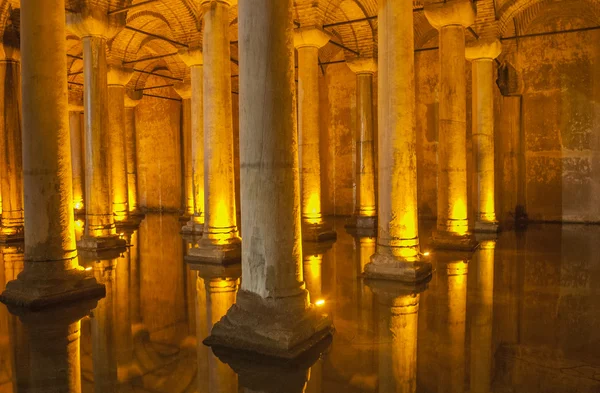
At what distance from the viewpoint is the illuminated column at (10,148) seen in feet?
41.5

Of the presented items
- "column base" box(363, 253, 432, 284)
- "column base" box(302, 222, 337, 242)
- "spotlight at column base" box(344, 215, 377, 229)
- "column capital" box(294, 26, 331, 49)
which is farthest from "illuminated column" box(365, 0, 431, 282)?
"spotlight at column base" box(344, 215, 377, 229)

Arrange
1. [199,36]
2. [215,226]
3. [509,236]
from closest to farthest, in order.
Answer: [215,226], [199,36], [509,236]

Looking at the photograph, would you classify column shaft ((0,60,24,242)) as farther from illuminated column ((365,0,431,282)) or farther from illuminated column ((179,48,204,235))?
illuminated column ((365,0,431,282))

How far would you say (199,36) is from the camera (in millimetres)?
12203

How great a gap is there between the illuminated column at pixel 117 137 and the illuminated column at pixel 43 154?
359 inches

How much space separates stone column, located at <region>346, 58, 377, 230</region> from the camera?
14742 mm

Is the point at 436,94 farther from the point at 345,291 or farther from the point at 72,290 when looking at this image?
the point at 72,290

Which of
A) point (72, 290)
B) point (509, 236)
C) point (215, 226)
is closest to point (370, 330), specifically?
point (72, 290)

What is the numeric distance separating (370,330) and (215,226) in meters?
4.94

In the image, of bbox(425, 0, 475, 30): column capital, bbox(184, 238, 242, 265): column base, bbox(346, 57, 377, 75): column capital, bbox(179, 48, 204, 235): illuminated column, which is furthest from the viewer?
bbox(346, 57, 377, 75): column capital

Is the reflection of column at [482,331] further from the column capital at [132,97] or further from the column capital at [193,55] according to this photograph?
the column capital at [132,97]

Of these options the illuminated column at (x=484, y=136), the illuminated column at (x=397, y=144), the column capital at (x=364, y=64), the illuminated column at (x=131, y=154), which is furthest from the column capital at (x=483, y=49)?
the illuminated column at (x=131, y=154)

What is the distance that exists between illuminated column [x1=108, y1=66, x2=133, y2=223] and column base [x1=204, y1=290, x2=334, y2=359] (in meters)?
11.7

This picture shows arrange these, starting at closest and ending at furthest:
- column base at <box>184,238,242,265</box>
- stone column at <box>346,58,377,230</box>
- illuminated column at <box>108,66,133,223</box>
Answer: column base at <box>184,238,242,265</box> → stone column at <box>346,58,377,230</box> → illuminated column at <box>108,66,133,223</box>
